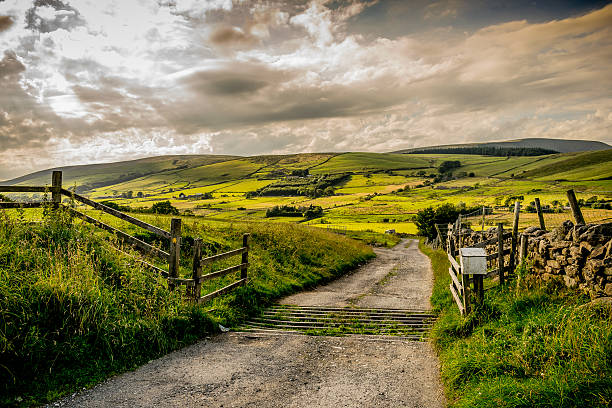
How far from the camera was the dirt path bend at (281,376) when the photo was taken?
5305 mm

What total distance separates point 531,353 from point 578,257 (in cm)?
276

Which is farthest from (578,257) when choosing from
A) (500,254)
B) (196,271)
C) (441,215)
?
(441,215)

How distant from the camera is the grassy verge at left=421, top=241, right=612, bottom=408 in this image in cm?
431

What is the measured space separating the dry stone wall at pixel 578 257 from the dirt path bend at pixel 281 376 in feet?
9.82

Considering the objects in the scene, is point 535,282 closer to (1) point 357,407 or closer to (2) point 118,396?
(1) point 357,407

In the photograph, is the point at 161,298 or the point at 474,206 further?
the point at 474,206

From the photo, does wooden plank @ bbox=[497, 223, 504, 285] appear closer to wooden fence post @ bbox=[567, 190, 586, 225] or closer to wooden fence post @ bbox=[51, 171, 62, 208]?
wooden fence post @ bbox=[567, 190, 586, 225]

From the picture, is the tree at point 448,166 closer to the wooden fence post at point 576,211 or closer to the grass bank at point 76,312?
the wooden fence post at point 576,211

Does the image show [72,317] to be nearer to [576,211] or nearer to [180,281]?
[180,281]

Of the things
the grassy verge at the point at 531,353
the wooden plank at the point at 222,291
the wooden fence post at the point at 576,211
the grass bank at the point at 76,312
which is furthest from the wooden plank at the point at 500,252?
the wooden plank at the point at 222,291

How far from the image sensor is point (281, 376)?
20.2 feet

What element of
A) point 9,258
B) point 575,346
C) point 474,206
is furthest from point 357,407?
point 474,206

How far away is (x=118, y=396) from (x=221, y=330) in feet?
10.6

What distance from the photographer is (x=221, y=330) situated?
8453mm
